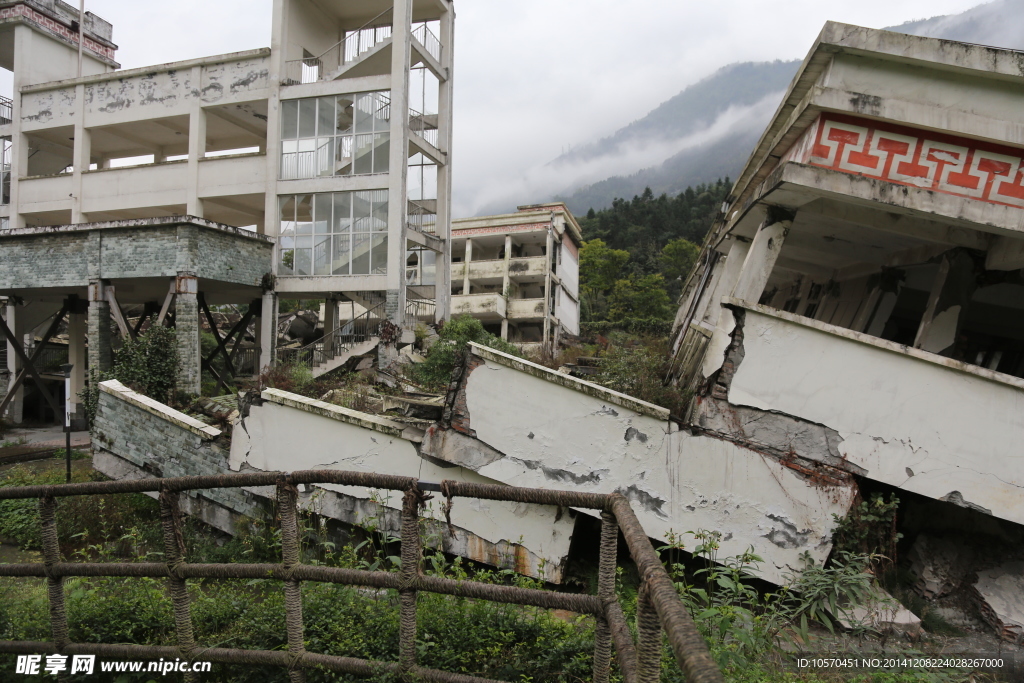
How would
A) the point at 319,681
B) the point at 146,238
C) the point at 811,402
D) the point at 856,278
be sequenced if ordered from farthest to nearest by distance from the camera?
the point at 146,238
the point at 856,278
the point at 811,402
the point at 319,681

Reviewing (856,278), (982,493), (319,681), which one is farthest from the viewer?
(856,278)

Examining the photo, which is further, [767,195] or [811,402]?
[767,195]

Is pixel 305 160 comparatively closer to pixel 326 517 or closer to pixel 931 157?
pixel 326 517

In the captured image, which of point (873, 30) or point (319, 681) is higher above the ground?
point (873, 30)

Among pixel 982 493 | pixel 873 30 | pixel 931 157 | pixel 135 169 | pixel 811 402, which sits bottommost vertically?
pixel 982 493

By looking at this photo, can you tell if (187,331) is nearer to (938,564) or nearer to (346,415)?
(346,415)

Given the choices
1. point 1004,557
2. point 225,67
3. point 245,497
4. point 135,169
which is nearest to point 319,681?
point 245,497

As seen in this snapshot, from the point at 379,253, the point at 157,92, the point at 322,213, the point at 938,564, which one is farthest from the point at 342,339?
the point at 938,564

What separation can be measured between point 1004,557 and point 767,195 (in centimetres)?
409

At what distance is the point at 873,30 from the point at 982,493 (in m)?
4.23

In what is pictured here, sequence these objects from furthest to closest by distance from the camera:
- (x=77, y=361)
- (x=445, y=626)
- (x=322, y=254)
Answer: (x=77, y=361) → (x=322, y=254) → (x=445, y=626)

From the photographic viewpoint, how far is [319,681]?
123 inches

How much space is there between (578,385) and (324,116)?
1312 centimetres

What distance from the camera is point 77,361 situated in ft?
62.0
